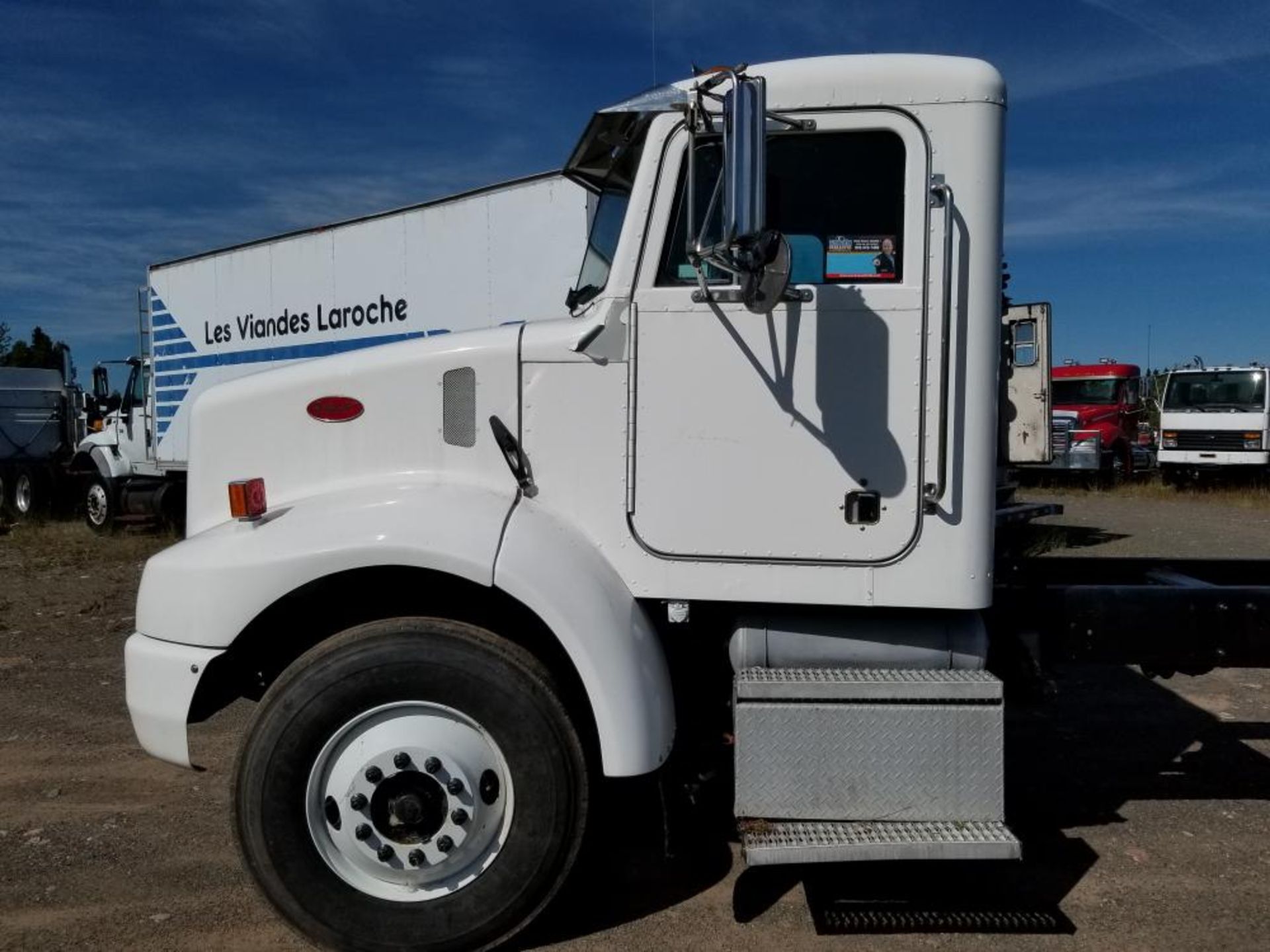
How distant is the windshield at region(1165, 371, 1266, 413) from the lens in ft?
69.8

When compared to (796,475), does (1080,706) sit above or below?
below

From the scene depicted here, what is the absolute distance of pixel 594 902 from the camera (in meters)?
3.70

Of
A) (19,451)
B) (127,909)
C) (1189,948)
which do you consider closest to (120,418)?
(19,451)

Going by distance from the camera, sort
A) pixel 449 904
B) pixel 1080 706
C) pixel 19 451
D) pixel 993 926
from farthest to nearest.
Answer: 1. pixel 19 451
2. pixel 1080 706
3. pixel 993 926
4. pixel 449 904

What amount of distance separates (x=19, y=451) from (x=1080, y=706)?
18275 mm

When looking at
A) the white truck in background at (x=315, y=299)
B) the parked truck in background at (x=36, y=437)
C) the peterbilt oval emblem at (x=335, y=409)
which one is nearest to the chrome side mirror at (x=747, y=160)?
the peterbilt oval emblem at (x=335, y=409)

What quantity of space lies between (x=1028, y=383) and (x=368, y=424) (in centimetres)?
263

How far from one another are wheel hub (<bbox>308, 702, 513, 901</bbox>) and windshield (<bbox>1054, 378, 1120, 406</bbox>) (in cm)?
2065

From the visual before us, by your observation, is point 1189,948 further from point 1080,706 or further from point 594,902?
point 1080,706

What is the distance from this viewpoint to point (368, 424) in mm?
3566

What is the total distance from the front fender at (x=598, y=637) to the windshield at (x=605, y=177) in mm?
946

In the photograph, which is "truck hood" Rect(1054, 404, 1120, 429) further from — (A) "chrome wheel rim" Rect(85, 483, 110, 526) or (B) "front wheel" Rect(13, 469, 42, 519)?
(B) "front wheel" Rect(13, 469, 42, 519)

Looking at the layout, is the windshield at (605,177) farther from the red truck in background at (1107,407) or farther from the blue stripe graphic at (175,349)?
the red truck in background at (1107,407)

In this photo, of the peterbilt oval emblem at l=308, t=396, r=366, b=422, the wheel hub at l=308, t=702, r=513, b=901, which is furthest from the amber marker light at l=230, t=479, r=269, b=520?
the wheel hub at l=308, t=702, r=513, b=901
